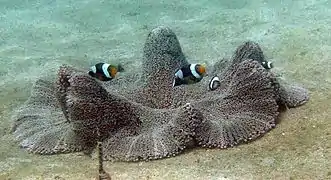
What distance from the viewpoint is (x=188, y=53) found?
8398mm

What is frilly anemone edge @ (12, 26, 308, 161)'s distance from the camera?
4.55 meters

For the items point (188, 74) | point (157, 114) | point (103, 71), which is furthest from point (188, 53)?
point (157, 114)

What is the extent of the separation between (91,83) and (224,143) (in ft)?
4.68

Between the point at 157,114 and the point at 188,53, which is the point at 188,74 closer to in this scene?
the point at 157,114

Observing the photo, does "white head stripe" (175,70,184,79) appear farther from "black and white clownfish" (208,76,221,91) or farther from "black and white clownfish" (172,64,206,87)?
"black and white clownfish" (208,76,221,91)

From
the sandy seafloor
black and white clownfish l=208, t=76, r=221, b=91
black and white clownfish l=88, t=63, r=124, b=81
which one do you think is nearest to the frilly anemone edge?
black and white clownfish l=208, t=76, r=221, b=91

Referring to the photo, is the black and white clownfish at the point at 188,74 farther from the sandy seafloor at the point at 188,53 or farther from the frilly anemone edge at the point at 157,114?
the sandy seafloor at the point at 188,53

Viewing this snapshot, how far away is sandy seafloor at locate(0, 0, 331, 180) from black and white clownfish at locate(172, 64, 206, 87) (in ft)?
3.49

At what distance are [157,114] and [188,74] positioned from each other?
2.23 ft

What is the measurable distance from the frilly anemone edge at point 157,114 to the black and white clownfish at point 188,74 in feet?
0.42

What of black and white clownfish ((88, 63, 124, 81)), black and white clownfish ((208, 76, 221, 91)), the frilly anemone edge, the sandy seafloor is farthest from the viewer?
black and white clownfish ((88, 63, 124, 81))

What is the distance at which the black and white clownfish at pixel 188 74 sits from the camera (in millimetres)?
5363

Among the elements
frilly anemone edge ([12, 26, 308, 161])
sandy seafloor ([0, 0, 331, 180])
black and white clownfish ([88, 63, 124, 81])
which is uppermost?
black and white clownfish ([88, 63, 124, 81])

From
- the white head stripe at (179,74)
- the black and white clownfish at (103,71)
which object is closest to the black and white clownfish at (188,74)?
the white head stripe at (179,74)
